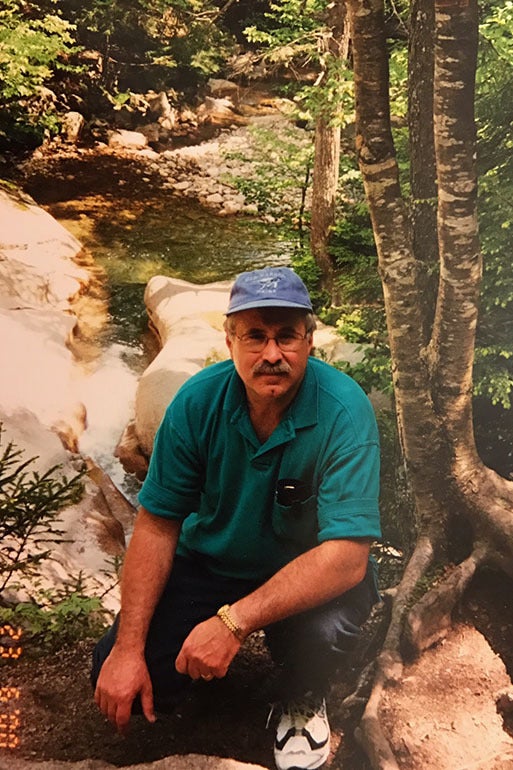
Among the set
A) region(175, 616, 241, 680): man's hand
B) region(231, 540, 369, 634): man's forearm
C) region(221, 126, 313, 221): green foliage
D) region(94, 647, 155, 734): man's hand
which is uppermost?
region(221, 126, 313, 221): green foliage

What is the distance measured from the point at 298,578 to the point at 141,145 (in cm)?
220

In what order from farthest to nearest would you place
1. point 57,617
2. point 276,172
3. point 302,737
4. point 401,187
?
point 276,172 < point 401,187 < point 57,617 < point 302,737

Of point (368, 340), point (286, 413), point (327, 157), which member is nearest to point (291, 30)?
point (327, 157)

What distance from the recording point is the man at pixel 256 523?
1352 mm

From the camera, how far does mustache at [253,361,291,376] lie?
134 cm

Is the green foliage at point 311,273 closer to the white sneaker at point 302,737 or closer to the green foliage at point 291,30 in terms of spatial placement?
the green foliage at point 291,30

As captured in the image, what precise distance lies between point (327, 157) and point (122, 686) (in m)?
2.26

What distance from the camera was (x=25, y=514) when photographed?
73.5 inches

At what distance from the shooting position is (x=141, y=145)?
280 centimetres

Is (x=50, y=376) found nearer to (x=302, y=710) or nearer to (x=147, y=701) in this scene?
(x=147, y=701)

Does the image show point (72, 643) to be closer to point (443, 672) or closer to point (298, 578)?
point (298, 578)

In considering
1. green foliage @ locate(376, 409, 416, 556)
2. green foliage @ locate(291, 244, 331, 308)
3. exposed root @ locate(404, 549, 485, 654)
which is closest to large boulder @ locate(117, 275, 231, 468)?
green foliage @ locate(291, 244, 331, 308)

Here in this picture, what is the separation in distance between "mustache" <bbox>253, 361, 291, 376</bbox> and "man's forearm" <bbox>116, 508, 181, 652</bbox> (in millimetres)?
435

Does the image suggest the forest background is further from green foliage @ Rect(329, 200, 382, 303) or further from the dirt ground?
the dirt ground
